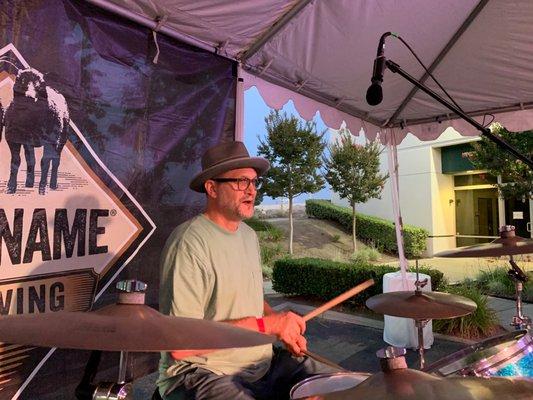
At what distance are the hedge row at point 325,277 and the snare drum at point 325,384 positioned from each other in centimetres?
489

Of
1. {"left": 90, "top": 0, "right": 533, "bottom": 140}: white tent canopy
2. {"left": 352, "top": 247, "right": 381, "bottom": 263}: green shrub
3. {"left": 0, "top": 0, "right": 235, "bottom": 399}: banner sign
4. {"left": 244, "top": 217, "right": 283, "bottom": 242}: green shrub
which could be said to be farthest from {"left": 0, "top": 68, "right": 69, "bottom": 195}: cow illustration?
{"left": 244, "top": 217, "right": 283, "bottom": 242}: green shrub

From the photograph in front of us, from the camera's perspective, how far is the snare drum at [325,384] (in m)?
1.60

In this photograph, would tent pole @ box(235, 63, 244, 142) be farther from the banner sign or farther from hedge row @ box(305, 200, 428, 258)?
hedge row @ box(305, 200, 428, 258)

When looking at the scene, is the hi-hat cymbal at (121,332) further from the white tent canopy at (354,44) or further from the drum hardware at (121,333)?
the white tent canopy at (354,44)

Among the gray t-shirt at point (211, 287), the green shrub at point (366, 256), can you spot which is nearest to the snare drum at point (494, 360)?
the gray t-shirt at point (211, 287)

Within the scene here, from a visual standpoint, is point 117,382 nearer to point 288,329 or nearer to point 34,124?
point 288,329

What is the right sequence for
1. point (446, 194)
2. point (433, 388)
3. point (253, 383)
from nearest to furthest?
point (433, 388) < point (253, 383) < point (446, 194)

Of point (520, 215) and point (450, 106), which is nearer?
point (450, 106)

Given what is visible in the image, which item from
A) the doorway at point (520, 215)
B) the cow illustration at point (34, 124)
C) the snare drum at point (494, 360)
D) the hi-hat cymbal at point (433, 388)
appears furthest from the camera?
the doorway at point (520, 215)

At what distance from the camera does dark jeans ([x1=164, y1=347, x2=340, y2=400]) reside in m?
1.66

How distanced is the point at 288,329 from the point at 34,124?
1.52m

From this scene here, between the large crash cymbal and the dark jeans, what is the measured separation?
1.43 m

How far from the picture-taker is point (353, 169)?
54.3 feet

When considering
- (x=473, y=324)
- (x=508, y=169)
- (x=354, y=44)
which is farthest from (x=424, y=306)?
(x=508, y=169)
